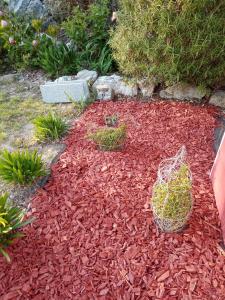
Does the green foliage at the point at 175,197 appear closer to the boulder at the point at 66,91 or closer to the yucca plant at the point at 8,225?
the yucca plant at the point at 8,225

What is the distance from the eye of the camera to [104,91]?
15.4 ft

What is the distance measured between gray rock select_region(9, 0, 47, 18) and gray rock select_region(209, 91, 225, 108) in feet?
14.1

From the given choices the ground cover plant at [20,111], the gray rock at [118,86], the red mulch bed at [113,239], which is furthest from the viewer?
the gray rock at [118,86]

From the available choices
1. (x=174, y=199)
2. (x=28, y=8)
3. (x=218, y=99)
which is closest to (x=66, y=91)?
(x=218, y=99)

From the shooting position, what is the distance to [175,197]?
2254mm

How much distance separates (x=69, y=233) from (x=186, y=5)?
2977 mm

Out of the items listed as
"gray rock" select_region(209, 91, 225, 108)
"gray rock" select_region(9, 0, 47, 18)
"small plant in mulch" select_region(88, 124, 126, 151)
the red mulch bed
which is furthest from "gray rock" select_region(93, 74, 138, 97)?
"gray rock" select_region(9, 0, 47, 18)

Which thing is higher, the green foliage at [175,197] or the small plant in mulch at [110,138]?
the green foliage at [175,197]

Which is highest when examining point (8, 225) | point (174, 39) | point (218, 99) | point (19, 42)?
point (174, 39)

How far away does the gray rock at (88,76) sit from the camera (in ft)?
16.1

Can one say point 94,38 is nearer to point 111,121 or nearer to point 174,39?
point 174,39

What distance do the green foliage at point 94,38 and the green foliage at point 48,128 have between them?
1919 millimetres

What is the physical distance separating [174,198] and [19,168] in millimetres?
1461

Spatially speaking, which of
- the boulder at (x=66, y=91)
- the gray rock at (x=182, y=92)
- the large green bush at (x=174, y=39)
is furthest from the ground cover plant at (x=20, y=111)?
the gray rock at (x=182, y=92)
